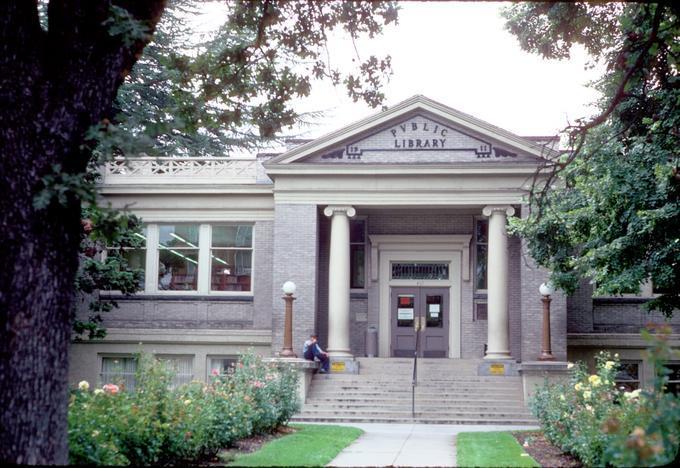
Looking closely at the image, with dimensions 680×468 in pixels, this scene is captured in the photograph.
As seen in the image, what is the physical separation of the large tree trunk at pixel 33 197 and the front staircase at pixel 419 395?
15.8 meters

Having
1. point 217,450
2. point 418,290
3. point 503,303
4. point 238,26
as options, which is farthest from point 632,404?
point 418,290

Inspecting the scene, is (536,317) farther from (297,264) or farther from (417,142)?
(297,264)

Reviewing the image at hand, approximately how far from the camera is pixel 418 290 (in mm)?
30531

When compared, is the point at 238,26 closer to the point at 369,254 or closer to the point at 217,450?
the point at 217,450

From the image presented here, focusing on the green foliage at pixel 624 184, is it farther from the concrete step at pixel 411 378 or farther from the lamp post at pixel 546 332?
the concrete step at pixel 411 378

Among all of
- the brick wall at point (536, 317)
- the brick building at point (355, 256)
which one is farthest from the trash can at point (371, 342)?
the brick wall at point (536, 317)

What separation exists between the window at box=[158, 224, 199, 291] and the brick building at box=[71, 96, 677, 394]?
0.12 ft

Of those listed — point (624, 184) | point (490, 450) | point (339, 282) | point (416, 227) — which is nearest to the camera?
point (490, 450)

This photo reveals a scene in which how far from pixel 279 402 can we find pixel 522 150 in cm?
1285

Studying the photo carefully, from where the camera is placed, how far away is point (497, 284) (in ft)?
89.8

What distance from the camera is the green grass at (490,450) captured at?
Answer: 13.5 meters

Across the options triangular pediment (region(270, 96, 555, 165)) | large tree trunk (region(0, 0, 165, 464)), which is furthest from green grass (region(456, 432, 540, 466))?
triangular pediment (region(270, 96, 555, 165))

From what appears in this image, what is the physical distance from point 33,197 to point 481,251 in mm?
23874

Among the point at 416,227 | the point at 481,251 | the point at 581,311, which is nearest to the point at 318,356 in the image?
the point at 416,227
